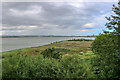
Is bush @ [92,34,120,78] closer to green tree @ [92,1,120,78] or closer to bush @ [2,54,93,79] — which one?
green tree @ [92,1,120,78]

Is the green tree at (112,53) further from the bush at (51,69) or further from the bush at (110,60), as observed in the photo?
the bush at (51,69)

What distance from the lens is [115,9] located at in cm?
458

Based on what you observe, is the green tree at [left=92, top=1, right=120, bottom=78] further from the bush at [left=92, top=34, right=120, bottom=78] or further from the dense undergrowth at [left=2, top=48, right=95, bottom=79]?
the dense undergrowth at [left=2, top=48, right=95, bottom=79]

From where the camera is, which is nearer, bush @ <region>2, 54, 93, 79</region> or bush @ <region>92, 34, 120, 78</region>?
bush @ <region>2, 54, 93, 79</region>

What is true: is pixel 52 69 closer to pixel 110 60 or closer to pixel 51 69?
pixel 51 69

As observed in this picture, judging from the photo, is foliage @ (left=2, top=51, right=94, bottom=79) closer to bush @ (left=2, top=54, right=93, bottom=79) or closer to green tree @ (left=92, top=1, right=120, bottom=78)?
bush @ (left=2, top=54, right=93, bottom=79)

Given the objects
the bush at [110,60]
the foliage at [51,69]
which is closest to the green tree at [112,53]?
the bush at [110,60]

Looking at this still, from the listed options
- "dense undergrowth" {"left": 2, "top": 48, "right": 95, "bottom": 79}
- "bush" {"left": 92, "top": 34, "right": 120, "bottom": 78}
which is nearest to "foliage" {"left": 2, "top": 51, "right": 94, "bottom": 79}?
"dense undergrowth" {"left": 2, "top": 48, "right": 95, "bottom": 79}

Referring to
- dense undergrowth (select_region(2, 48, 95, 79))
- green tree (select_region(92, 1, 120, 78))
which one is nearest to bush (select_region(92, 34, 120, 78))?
green tree (select_region(92, 1, 120, 78))

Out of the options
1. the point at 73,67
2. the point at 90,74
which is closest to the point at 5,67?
the point at 73,67

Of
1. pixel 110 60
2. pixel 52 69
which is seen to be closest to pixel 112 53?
pixel 110 60

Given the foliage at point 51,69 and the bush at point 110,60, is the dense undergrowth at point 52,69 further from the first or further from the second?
the bush at point 110,60

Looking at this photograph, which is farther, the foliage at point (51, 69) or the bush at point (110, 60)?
the bush at point (110, 60)

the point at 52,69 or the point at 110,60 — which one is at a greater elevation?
the point at 110,60
